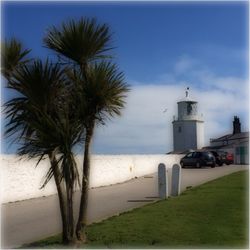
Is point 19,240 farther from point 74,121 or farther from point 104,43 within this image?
point 104,43

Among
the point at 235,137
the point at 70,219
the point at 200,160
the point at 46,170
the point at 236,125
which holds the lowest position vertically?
the point at 70,219

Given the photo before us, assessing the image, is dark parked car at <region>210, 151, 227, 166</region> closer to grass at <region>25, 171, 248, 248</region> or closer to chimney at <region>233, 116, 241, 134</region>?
grass at <region>25, 171, 248, 248</region>

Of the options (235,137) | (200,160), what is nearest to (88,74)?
(200,160)

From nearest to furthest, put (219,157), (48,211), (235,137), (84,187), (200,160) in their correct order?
1. (84,187)
2. (48,211)
3. (200,160)
4. (219,157)
5. (235,137)

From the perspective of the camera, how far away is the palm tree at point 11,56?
9.32 metres

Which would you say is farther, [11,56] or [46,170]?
[46,170]

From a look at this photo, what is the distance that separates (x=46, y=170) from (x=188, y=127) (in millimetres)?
48107

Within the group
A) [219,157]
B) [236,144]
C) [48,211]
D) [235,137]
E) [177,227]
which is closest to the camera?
[177,227]

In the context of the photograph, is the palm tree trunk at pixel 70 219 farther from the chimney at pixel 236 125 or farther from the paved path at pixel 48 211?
the chimney at pixel 236 125

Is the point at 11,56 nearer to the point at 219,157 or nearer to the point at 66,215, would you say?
the point at 66,215

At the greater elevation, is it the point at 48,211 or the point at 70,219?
the point at 70,219

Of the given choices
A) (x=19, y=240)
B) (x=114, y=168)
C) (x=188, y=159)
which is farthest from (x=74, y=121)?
(x=188, y=159)

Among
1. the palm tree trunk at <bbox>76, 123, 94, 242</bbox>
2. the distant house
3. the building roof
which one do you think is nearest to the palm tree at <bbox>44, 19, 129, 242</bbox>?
the palm tree trunk at <bbox>76, 123, 94, 242</bbox>

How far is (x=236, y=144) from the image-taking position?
183 ft
